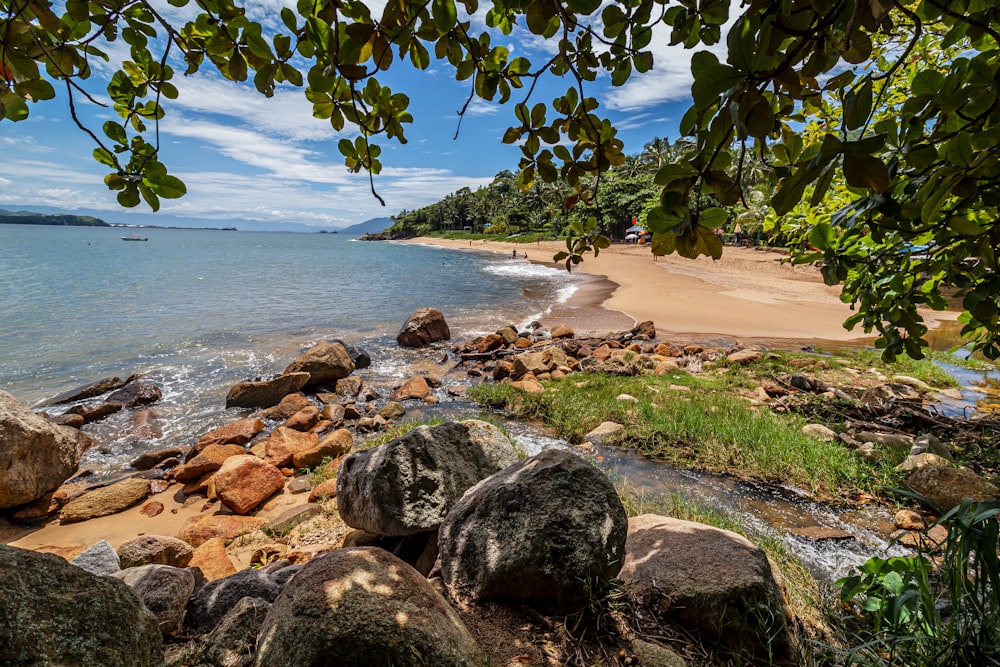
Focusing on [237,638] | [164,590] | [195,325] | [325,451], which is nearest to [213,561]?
[164,590]

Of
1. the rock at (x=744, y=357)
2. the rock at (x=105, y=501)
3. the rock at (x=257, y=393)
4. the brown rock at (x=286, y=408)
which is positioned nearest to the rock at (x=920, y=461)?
the rock at (x=744, y=357)

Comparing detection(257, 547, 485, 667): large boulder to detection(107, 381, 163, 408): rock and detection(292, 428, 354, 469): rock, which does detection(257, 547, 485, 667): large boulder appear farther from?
detection(107, 381, 163, 408): rock

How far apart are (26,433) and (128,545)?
3019 mm

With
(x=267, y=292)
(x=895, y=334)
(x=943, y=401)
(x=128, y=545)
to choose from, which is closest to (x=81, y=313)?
(x=267, y=292)

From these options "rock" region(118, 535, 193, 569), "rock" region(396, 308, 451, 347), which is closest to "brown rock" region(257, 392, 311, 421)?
"rock" region(118, 535, 193, 569)

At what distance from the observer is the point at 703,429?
20.2 ft

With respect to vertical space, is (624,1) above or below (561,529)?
above

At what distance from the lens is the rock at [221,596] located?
2783 millimetres

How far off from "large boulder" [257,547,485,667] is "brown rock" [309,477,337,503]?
11.7ft

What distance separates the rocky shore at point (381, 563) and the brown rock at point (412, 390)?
10.2 feet

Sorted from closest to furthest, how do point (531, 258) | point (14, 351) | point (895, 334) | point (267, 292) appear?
point (895, 334) → point (14, 351) → point (267, 292) → point (531, 258)

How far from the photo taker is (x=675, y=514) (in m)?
4.19

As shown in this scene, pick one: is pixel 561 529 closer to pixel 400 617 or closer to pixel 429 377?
pixel 400 617

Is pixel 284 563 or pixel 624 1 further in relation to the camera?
pixel 284 563
